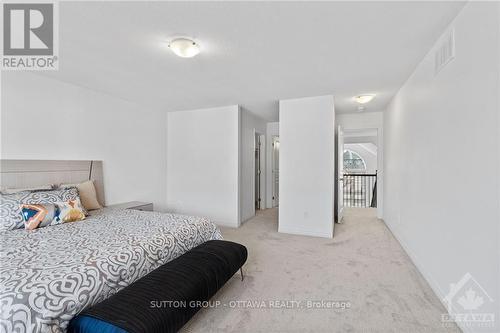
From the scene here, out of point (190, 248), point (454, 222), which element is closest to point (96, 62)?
point (190, 248)

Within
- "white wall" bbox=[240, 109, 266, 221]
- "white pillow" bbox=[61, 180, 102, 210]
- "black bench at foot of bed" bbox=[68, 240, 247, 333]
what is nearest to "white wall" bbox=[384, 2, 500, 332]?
"black bench at foot of bed" bbox=[68, 240, 247, 333]

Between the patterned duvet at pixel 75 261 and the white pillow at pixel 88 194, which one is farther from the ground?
the white pillow at pixel 88 194

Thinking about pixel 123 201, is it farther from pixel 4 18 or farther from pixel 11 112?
pixel 4 18

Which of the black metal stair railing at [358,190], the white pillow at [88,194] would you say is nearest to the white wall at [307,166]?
the white pillow at [88,194]

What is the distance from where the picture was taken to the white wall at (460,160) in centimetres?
143

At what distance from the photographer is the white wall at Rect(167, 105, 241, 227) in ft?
14.9

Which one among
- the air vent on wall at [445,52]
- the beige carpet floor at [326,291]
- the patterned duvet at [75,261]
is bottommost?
the beige carpet floor at [326,291]

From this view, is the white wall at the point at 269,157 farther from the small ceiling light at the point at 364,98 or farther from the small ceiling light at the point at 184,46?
the small ceiling light at the point at 184,46

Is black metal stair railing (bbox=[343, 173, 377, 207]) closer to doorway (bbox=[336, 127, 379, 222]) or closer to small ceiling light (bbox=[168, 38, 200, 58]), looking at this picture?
doorway (bbox=[336, 127, 379, 222])

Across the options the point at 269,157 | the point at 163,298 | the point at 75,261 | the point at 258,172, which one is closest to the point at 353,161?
the point at 269,157

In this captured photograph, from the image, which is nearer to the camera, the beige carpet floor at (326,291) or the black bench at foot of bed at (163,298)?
the black bench at foot of bed at (163,298)

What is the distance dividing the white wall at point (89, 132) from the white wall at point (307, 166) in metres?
2.57

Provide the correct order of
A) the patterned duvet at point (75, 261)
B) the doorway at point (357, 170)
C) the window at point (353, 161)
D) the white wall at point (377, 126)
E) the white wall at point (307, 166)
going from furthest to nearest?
the window at point (353, 161) → the white wall at point (377, 126) → the doorway at point (357, 170) → the white wall at point (307, 166) → the patterned duvet at point (75, 261)

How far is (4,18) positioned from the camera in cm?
187
